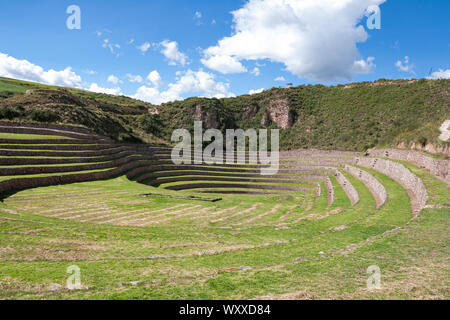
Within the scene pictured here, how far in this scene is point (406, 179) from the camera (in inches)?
736

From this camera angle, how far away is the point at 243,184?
3847 centimetres

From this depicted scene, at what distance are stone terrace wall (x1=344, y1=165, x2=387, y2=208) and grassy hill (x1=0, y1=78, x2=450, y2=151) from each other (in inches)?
243

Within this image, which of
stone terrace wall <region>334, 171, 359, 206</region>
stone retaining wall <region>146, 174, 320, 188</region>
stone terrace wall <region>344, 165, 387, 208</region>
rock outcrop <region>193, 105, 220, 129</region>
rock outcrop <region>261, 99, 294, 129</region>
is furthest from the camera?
rock outcrop <region>193, 105, 220, 129</region>

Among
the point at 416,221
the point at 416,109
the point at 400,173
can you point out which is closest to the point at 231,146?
the point at 416,109

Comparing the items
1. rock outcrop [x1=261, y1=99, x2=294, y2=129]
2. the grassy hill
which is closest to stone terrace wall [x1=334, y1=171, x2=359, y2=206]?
the grassy hill

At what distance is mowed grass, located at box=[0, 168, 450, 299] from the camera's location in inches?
221

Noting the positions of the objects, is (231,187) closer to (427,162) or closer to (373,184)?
(373,184)

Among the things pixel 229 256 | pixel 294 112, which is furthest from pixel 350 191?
pixel 294 112

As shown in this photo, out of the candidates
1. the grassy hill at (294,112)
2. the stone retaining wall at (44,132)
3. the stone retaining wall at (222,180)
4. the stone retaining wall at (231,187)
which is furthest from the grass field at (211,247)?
the grassy hill at (294,112)

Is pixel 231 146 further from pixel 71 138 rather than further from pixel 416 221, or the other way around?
pixel 416 221

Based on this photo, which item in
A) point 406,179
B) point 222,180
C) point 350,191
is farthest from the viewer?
point 222,180

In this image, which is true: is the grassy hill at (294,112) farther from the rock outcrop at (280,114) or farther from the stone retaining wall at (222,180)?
the stone retaining wall at (222,180)

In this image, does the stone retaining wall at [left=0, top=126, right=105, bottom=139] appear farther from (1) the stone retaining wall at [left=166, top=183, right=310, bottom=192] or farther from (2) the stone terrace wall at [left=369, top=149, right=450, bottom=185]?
(2) the stone terrace wall at [left=369, top=149, right=450, bottom=185]

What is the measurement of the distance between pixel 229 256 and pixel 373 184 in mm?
16907
